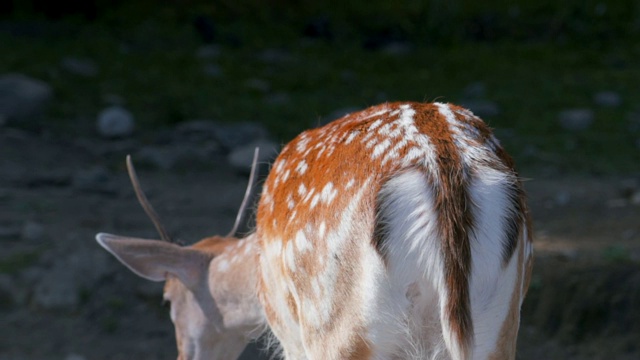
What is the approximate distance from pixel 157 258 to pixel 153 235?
2013 mm

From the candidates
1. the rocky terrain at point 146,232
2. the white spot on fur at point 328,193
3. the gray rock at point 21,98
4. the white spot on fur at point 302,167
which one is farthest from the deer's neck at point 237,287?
the gray rock at point 21,98

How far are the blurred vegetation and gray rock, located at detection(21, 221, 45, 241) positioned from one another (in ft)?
7.17

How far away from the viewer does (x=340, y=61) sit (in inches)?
429

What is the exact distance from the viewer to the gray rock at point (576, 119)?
8953 millimetres

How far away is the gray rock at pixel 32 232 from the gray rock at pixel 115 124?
2048 mm

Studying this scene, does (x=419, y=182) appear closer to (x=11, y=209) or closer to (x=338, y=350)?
(x=338, y=350)

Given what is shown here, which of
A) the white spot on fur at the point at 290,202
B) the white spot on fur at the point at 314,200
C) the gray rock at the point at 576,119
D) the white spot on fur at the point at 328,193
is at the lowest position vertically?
the gray rock at the point at 576,119

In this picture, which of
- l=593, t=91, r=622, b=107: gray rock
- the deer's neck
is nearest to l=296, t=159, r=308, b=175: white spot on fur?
the deer's neck

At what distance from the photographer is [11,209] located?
6949 mm

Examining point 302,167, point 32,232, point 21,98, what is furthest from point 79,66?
point 302,167

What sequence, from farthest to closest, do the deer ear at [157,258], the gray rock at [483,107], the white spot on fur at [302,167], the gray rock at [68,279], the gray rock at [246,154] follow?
the gray rock at [483,107] < the gray rock at [246,154] < the gray rock at [68,279] < the deer ear at [157,258] < the white spot on fur at [302,167]

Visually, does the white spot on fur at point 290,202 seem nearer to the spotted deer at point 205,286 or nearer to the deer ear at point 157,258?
the spotted deer at point 205,286

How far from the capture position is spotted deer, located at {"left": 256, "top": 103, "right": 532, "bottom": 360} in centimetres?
269

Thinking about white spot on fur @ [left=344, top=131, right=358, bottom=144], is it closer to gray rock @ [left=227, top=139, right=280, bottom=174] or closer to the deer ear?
the deer ear
